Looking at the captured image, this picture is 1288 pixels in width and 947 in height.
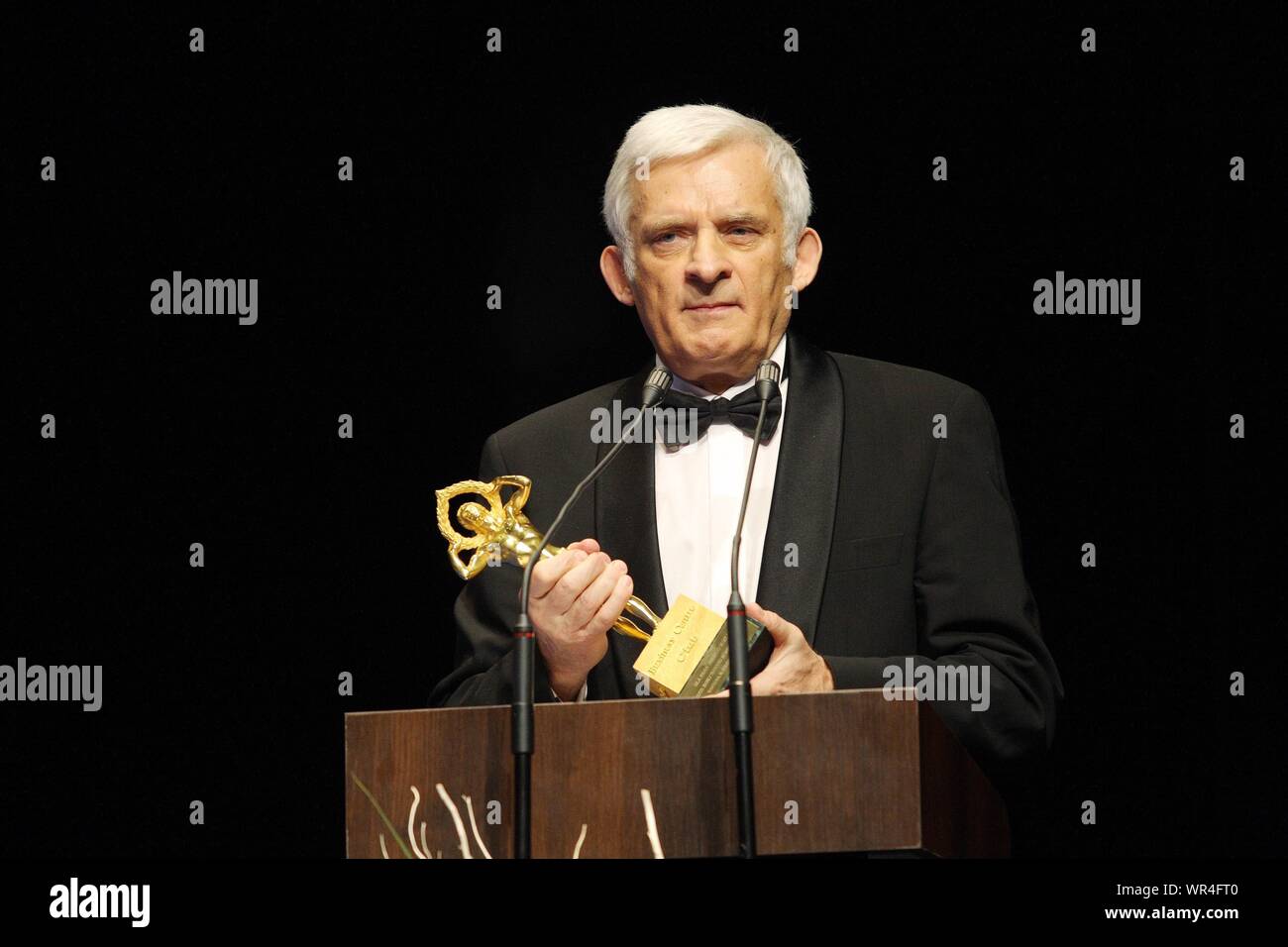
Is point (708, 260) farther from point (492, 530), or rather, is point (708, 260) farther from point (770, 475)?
point (492, 530)

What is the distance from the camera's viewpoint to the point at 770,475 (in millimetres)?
3693

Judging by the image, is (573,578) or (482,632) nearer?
(573,578)

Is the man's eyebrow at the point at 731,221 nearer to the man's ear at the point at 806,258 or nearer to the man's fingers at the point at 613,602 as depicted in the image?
the man's ear at the point at 806,258

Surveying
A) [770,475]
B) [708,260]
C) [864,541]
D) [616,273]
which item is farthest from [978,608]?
[616,273]

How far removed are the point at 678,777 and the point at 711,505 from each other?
124 cm

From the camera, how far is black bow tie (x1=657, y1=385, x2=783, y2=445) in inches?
144

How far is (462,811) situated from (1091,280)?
6.63 feet

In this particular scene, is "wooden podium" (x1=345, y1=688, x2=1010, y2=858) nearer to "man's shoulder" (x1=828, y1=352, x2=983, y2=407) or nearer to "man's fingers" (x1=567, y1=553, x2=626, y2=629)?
"man's fingers" (x1=567, y1=553, x2=626, y2=629)

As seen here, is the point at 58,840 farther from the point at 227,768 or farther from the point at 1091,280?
the point at 1091,280

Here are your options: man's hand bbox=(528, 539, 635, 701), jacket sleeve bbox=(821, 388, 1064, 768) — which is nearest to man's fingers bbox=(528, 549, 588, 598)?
man's hand bbox=(528, 539, 635, 701)

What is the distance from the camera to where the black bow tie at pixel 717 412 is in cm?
366

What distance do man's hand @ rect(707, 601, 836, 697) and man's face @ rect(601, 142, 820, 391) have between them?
968mm
